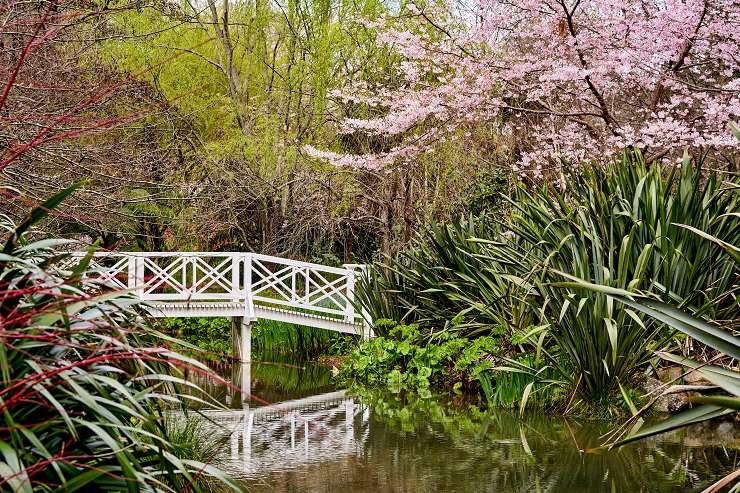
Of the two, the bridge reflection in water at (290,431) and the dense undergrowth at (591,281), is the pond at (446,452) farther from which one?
the dense undergrowth at (591,281)

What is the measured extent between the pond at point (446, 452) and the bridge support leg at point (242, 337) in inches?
167

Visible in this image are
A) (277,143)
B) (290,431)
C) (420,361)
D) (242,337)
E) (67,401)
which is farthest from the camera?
(277,143)

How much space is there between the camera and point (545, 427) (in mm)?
7984

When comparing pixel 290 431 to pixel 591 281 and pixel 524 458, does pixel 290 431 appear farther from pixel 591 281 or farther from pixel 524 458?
pixel 591 281

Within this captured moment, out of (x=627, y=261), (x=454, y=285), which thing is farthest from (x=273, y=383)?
(x=627, y=261)

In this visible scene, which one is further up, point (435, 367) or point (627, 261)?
point (627, 261)

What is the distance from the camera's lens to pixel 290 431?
27.1ft

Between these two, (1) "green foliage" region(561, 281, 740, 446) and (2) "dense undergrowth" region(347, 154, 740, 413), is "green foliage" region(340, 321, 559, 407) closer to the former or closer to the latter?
(2) "dense undergrowth" region(347, 154, 740, 413)

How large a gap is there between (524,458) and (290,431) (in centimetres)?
232

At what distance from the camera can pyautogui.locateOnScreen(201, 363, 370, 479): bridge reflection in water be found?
22.4 ft

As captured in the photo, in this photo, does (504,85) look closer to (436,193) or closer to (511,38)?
(511,38)

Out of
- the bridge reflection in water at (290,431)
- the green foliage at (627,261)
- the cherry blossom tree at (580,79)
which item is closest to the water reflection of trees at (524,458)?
the bridge reflection in water at (290,431)

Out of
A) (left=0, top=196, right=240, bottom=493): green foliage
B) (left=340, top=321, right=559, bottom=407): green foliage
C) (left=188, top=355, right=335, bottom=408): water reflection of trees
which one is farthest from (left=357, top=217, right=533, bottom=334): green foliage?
(left=0, top=196, right=240, bottom=493): green foliage

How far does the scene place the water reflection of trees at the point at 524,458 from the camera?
6008 millimetres
